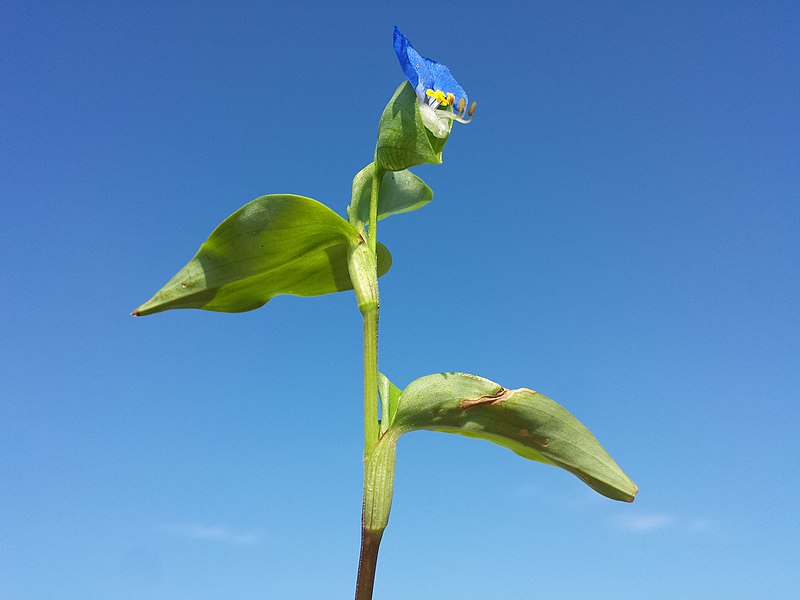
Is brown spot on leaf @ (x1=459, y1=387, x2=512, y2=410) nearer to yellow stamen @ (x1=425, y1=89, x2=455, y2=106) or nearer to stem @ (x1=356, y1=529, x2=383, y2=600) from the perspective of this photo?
stem @ (x1=356, y1=529, x2=383, y2=600)

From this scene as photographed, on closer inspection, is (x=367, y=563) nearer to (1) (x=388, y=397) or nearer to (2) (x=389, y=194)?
(1) (x=388, y=397)

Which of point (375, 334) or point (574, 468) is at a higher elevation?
A: point (375, 334)

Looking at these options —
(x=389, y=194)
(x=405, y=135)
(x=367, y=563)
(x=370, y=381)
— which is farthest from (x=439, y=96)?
(x=367, y=563)

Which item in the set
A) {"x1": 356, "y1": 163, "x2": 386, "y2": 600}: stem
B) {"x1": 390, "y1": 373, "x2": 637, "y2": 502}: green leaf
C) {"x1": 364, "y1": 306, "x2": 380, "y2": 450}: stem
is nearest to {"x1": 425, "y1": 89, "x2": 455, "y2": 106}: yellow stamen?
{"x1": 356, "y1": 163, "x2": 386, "y2": 600}: stem

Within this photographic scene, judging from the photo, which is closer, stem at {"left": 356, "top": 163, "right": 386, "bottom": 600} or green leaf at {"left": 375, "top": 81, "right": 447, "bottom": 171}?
stem at {"left": 356, "top": 163, "right": 386, "bottom": 600}

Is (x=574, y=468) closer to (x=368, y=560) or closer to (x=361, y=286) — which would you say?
(x=368, y=560)

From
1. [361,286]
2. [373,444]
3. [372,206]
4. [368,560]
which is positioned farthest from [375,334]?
[368,560]

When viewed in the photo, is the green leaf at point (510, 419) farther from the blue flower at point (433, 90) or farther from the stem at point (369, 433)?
the blue flower at point (433, 90)
